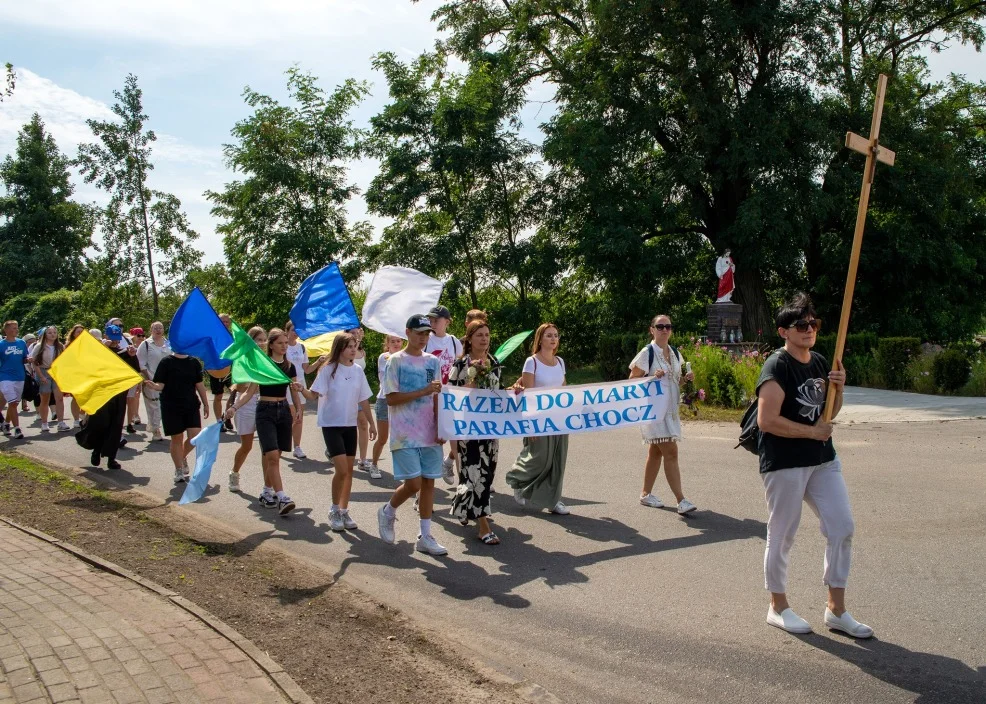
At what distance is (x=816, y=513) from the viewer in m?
5.22

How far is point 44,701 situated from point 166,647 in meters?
0.75

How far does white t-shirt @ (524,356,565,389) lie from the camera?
827cm

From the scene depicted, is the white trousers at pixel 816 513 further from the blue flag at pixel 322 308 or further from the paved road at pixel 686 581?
the blue flag at pixel 322 308

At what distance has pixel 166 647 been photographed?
4797 mm

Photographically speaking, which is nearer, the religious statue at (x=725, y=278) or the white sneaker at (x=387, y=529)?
the white sneaker at (x=387, y=529)

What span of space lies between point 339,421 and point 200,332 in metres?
2.52

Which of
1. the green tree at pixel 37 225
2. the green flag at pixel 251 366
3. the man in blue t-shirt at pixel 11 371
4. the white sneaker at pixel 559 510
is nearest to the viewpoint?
the white sneaker at pixel 559 510

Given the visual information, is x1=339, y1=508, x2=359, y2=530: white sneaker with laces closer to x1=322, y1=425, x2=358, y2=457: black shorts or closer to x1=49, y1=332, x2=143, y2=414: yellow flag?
x1=322, y1=425, x2=358, y2=457: black shorts

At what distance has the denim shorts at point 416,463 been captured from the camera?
7.11m

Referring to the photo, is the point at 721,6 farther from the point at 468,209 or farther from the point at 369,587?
the point at 369,587

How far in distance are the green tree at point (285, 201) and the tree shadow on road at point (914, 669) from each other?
69.6 ft

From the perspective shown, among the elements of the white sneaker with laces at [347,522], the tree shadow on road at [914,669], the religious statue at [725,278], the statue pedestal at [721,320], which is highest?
the religious statue at [725,278]

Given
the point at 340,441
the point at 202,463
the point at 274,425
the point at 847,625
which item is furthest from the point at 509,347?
the point at 847,625

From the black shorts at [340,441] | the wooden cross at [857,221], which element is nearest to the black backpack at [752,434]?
the wooden cross at [857,221]
